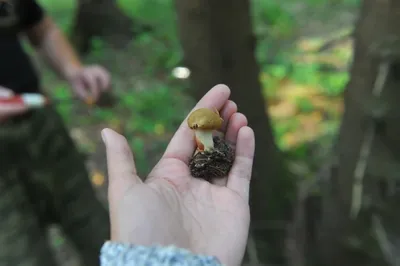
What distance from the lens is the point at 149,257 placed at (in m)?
0.82

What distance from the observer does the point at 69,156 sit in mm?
1763

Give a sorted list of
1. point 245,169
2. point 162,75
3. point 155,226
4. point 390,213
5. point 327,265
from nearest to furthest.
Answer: point 155,226, point 245,169, point 390,213, point 327,265, point 162,75

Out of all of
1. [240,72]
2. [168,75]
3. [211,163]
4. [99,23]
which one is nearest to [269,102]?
[168,75]

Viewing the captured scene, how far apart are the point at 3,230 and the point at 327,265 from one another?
113cm

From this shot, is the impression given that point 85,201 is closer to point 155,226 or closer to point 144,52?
point 155,226

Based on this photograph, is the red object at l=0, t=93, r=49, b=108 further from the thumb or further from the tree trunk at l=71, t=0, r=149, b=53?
the tree trunk at l=71, t=0, r=149, b=53

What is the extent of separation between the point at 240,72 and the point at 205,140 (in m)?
0.64

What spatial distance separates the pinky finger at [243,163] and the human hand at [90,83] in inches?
27.4

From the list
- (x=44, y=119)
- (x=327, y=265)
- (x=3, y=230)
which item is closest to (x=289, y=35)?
(x=327, y=265)

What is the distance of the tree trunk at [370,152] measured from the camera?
5.02 ft

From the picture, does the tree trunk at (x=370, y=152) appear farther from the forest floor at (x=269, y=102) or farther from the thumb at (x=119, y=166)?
the thumb at (x=119, y=166)

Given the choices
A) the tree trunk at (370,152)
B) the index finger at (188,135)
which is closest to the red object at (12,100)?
the index finger at (188,135)

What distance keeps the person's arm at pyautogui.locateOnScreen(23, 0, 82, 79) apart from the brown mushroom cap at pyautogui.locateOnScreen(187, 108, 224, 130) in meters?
0.79

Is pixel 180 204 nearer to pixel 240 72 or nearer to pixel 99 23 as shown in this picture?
pixel 240 72
